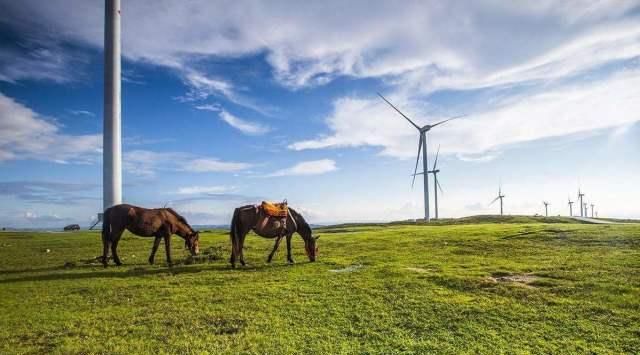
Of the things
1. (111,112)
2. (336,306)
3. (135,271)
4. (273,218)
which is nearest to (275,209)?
(273,218)

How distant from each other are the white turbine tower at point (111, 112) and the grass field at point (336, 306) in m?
27.3

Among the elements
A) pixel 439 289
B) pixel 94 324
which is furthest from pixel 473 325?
pixel 94 324

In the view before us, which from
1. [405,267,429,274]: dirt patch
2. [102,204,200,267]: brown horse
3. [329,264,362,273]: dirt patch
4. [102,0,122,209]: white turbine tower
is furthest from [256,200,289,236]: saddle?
[102,0,122,209]: white turbine tower

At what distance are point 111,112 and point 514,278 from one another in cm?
4089

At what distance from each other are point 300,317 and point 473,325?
3250mm

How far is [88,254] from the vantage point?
703 inches

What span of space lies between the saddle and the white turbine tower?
31.8m

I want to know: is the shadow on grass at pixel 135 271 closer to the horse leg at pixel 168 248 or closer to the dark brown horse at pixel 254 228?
the horse leg at pixel 168 248

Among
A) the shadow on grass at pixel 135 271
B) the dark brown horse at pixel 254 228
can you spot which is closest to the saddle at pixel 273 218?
the dark brown horse at pixel 254 228

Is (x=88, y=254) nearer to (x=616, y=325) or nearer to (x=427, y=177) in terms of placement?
(x=616, y=325)

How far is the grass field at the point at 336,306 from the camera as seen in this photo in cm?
622

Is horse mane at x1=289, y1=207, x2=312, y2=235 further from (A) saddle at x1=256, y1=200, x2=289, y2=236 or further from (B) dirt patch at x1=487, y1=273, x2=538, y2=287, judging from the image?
(B) dirt patch at x1=487, y1=273, x2=538, y2=287

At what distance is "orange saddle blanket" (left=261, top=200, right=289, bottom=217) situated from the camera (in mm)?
13750

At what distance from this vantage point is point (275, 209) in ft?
46.0
